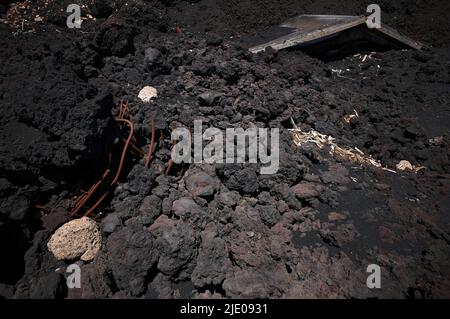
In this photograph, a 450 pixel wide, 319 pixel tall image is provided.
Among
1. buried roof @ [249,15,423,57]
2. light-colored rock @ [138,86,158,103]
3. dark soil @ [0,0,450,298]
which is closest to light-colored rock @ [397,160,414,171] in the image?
dark soil @ [0,0,450,298]

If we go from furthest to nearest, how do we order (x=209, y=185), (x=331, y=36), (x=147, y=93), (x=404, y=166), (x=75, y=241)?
(x=331, y=36)
(x=147, y=93)
(x=404, y=166)
(x=209, y=185)
(x=75, y=241)

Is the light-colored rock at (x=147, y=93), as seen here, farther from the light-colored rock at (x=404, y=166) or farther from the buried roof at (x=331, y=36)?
the light-colored rock at (x=404, y=166)

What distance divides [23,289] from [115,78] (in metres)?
2.65

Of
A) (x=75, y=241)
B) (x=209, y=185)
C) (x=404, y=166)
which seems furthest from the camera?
(x=404, y=166)

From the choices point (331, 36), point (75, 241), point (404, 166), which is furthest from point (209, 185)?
point (331, 36)

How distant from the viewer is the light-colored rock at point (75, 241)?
7.16 ft

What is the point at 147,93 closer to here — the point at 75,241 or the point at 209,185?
the point at 209,185

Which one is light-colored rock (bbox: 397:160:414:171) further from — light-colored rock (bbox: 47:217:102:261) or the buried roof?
light-colored rock (bbox: 47:217:102:261)

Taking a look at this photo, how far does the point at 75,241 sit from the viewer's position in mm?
2209

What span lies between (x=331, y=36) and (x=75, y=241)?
4913mm

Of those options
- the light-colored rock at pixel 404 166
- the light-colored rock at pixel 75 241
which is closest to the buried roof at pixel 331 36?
the light-colored rock at pixel 404 166
